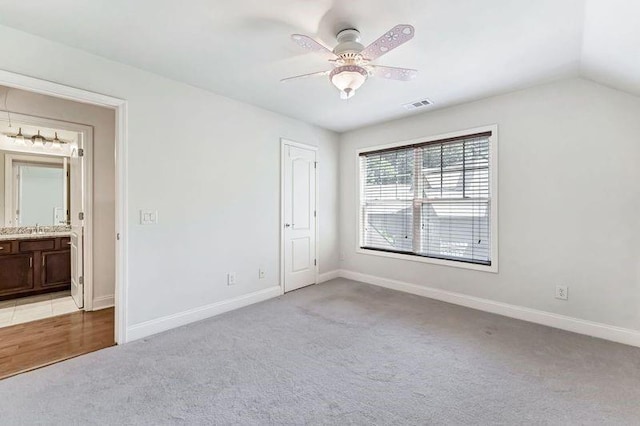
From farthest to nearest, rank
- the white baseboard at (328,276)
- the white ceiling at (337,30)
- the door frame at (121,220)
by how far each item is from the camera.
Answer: the white baseboard at (328,276), the door frame at (121,220), the white ceiling at (337,30)

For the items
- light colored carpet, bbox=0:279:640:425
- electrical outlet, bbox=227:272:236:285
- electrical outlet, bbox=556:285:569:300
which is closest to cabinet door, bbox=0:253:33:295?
light colored carpet, bbox=0:279:640:425

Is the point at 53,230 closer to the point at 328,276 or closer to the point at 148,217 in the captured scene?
the point at 148,217

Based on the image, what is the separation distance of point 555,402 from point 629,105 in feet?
8.87

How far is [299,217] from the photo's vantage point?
4.36m

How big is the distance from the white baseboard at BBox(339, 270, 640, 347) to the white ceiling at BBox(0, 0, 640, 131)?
7.27ft

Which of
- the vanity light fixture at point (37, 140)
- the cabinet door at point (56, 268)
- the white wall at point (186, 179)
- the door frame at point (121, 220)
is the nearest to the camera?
the white wall at point (186, 179)

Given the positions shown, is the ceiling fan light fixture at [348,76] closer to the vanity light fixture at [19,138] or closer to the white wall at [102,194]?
the white wall at [102,194]

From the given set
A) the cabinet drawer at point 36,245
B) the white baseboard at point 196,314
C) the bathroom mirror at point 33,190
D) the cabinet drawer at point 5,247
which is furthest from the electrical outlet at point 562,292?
the cabinet drawer at point 5,247

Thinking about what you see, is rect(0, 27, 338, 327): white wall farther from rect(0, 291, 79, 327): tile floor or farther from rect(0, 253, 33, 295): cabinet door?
rect(0, 253, 33, 295): cabinet door

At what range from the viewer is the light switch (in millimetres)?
2752

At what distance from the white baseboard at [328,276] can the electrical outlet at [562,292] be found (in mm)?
3016

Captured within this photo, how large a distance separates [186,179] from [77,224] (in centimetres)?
177

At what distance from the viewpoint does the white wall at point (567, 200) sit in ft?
8.63

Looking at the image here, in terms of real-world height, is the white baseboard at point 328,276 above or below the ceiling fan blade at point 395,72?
below
